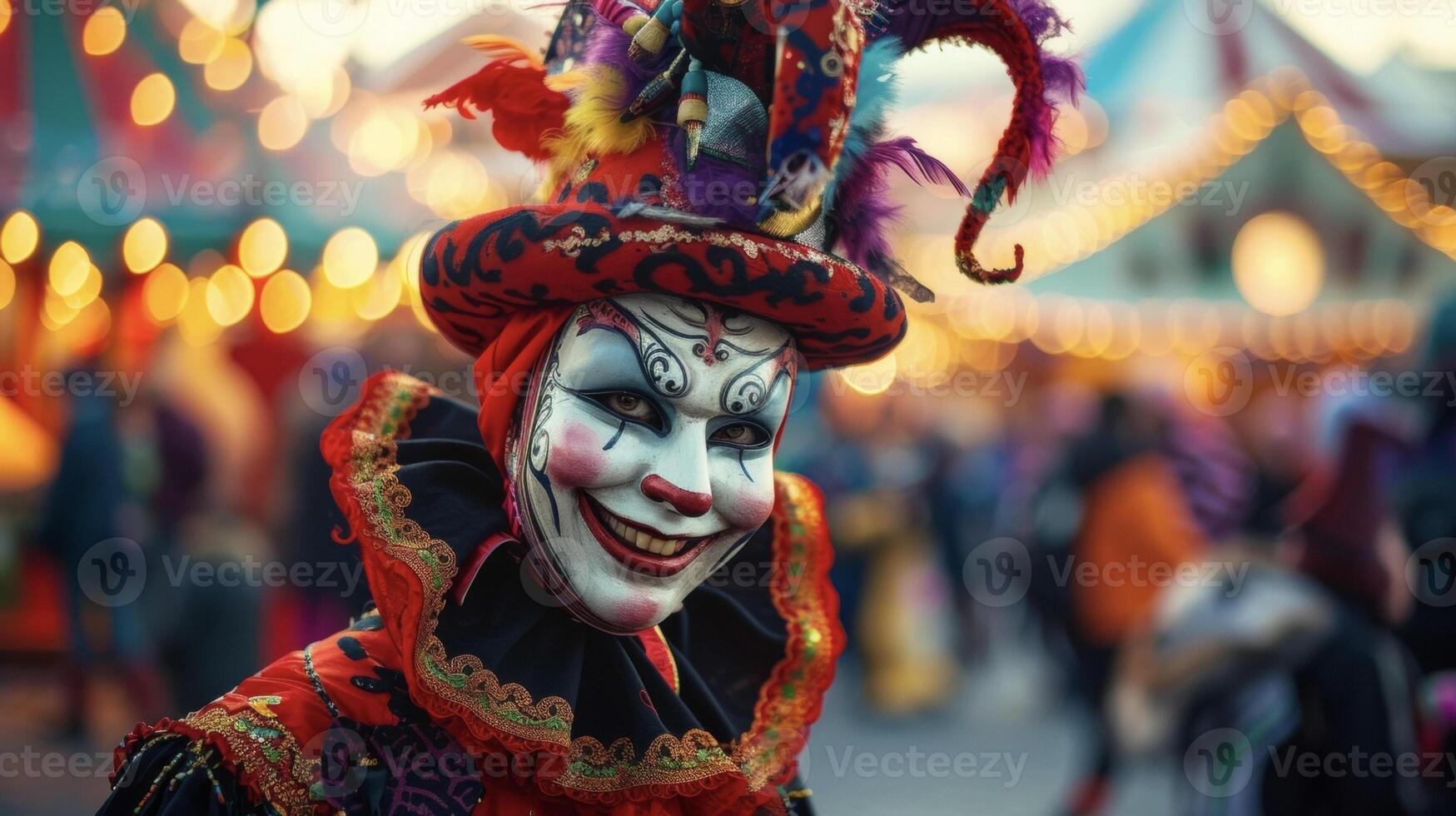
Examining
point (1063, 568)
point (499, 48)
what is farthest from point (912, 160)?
point (1063, 568)

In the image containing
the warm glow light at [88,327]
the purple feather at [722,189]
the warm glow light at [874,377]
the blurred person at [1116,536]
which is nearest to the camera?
the purple feather at [722,189]

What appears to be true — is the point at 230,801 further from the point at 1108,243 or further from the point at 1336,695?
the point at 1108,243

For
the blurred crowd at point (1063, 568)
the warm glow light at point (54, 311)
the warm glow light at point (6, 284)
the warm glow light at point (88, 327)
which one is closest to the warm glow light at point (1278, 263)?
the blurred crowd at point (1063, 568)

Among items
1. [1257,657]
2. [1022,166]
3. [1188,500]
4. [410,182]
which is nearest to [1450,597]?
[1257,657]

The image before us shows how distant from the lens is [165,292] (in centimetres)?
831

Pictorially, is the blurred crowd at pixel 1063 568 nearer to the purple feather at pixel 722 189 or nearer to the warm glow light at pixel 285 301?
the warm glow light at pixel 285 301

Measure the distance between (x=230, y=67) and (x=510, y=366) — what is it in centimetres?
677

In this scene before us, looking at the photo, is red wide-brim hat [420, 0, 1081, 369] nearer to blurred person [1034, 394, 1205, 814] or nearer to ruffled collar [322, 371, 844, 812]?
ruffled collar [322, 371, 844, 812]

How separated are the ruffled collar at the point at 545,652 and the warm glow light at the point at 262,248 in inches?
262

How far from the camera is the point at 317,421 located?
20.6ft

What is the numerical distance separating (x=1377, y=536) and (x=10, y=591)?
7865mm

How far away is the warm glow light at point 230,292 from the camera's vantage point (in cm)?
869

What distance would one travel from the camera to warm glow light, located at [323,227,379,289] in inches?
375

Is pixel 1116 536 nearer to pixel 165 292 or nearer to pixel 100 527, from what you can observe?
pixel 100 527
